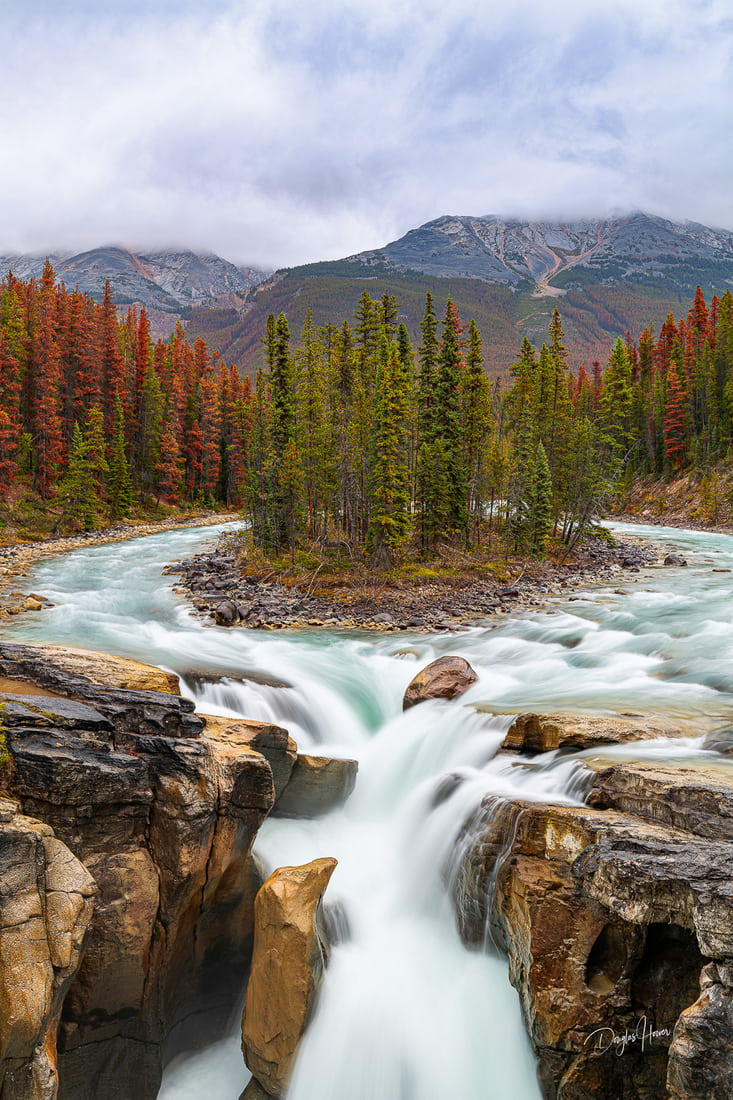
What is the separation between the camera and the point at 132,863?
688cm

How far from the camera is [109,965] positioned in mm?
6629

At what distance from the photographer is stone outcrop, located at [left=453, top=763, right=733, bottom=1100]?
4648mm

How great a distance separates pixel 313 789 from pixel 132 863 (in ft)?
12.4

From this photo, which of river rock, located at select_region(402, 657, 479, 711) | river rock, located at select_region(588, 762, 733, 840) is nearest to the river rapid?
river rock, located at select_region(402, 657, 479, 711)

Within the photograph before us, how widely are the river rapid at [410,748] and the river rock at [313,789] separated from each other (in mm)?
236

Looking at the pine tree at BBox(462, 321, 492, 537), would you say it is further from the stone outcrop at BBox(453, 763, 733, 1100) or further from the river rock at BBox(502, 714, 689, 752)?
the stone outcrop at BBox(453, 763, 733, 1100)

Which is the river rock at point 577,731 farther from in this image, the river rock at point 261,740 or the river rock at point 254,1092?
the river rock at point 254,1092

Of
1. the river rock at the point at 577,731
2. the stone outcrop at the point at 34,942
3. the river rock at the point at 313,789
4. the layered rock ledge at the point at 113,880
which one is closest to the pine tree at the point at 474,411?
the river rock at the point at 577,731

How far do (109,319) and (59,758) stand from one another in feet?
209

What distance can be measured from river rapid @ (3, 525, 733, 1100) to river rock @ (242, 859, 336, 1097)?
Answer: 301mm

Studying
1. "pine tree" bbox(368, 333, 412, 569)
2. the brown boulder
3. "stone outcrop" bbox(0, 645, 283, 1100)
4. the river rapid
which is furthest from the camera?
"pine tree" bbox(368, 333, 412, 569)

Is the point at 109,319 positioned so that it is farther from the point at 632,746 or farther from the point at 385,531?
the point at 632,746

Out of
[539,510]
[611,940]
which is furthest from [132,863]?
[539,510]

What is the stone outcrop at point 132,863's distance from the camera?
6371 millimetres
